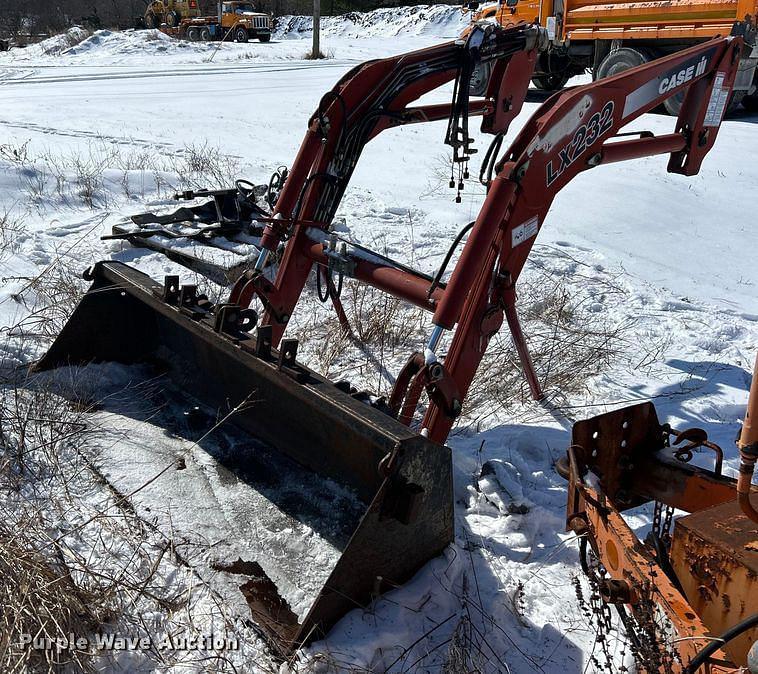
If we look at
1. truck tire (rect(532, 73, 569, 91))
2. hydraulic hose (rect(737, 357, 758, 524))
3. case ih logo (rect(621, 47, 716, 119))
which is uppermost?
case ih logo (rect(621, 47, 716, 119))

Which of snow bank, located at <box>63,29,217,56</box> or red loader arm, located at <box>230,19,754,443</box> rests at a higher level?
red loader arm, located at <box>230,19,754,443</box>

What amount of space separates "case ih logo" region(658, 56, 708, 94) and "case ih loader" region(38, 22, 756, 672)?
0.04 feet

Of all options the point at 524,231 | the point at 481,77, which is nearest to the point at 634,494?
the point at 524,231

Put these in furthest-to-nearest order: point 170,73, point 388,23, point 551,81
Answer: point 388,23 → point 170,73 → point 551,81

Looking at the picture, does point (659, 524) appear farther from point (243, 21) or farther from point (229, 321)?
point (243, 21)

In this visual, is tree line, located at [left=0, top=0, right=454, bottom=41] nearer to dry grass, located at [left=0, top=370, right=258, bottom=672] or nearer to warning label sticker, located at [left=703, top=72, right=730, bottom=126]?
warning label sticker, located at [left=703, top=72, right=730, bottom=126]

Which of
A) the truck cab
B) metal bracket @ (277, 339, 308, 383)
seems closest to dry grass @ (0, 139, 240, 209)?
metal bracket @ (277, 339, 308, 383)

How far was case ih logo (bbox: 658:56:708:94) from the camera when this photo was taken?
3.84 meters

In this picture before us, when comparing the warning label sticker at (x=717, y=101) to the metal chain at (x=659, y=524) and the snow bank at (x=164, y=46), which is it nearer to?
the metal chain at (x=659, y=524)

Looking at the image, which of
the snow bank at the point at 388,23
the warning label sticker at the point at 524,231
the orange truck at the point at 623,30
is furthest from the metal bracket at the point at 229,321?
the snow bank at the point at 388,23

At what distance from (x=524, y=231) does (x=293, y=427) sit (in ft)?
4.48

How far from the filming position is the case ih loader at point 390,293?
8.16 ft

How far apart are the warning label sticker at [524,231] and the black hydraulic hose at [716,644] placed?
192 cm

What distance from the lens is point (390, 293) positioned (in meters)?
3.69
